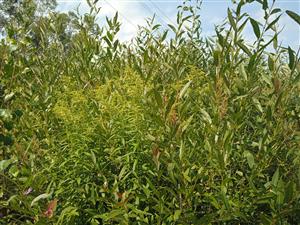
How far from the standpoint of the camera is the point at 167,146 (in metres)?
1.92

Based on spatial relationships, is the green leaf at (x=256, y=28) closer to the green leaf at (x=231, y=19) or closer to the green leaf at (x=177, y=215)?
the green leaf at (x=231, y=19)

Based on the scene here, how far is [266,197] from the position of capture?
177 centimetres

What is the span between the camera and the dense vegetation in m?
1.87

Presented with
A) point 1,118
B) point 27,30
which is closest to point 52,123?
point 1,118

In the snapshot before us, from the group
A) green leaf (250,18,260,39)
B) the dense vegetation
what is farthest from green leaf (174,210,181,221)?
green leaf (250,18,260,39)

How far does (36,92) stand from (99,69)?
51cm

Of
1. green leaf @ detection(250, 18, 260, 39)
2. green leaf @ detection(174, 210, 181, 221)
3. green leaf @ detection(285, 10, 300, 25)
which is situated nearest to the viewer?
green leaf @ detection(285, 10, 300, 25)

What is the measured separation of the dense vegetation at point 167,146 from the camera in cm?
187

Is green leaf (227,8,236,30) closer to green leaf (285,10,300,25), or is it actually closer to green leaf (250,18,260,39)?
green leaf (250,18,260,39)

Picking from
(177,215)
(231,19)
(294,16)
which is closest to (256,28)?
(231,19)

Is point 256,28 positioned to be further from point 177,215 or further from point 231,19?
point 177,215

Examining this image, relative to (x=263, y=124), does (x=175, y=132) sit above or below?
below

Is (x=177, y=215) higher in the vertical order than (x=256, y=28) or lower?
lower

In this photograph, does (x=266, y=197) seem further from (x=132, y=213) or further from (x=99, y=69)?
(x=99, y=69)
